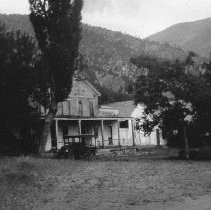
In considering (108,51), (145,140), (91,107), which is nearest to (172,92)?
(91,107)

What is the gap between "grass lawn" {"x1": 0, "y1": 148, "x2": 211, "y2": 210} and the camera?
1480cm

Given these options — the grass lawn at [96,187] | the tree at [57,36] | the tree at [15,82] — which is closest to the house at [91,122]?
the tree at [15,82]

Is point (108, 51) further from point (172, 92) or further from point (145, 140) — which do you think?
point (172, 92)

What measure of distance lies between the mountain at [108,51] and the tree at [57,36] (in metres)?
73.5

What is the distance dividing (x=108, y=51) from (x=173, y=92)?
327 ft

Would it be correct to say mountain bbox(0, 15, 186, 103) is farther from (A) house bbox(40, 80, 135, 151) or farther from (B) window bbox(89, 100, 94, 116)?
(B) window bbox(89, 100, 94, 116)

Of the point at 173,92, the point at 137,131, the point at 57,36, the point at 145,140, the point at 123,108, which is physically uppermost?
the point at 57,36

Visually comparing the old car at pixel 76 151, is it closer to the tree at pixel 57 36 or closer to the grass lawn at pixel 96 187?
the tree at pixel 57 36

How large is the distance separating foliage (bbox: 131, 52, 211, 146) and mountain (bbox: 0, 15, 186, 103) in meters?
73.6

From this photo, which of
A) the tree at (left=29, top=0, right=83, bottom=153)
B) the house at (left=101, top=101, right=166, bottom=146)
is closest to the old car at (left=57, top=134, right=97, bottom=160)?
the tree at (left=29, top=0, right=83, bottom=153)

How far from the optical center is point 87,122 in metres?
53.2

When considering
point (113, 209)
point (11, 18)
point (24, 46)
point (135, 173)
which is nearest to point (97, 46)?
point (11, 18)

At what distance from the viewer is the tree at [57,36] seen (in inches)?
1358

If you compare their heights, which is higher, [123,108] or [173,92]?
[123,108]
